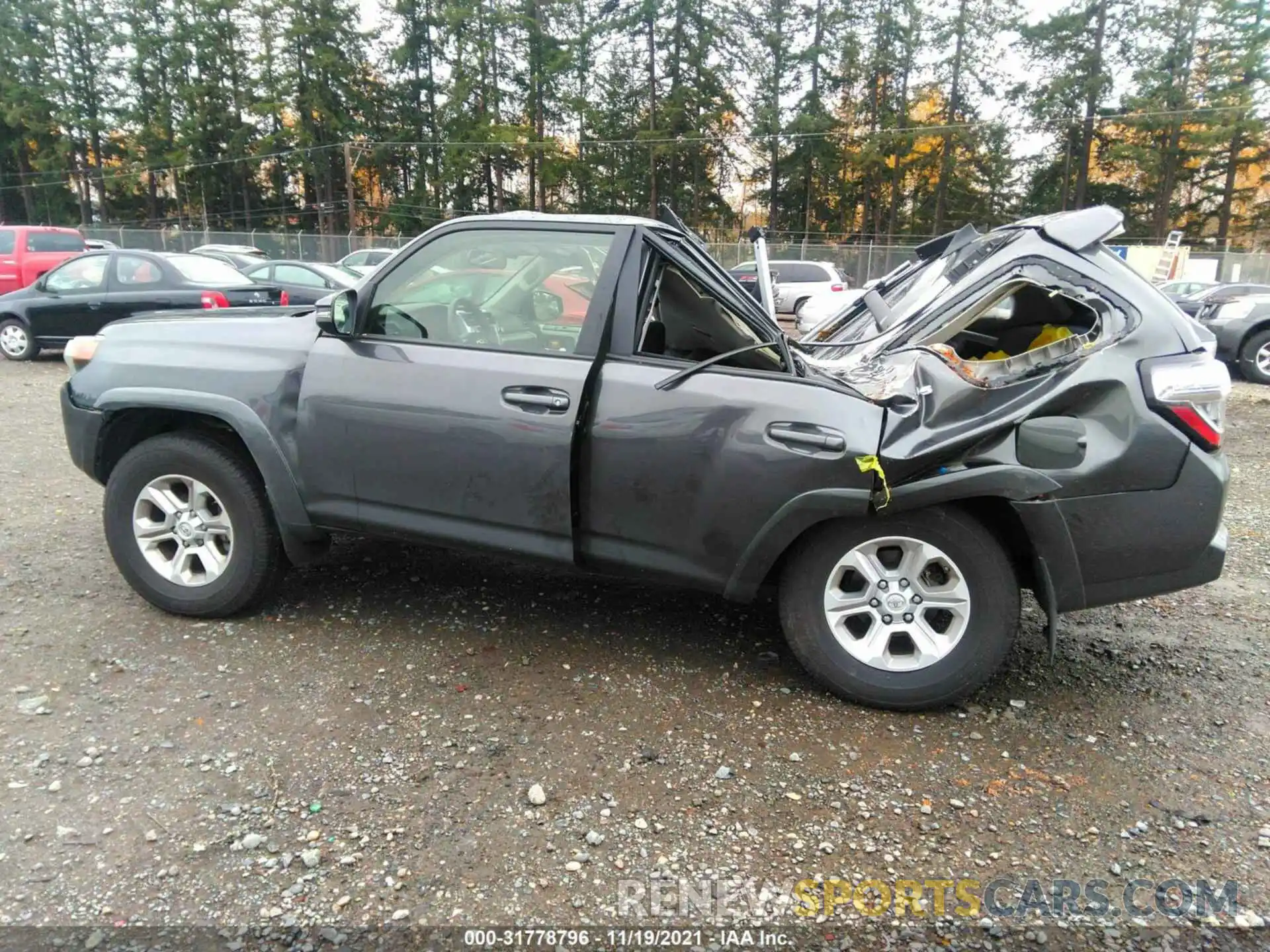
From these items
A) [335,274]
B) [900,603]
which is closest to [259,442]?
[900,603]

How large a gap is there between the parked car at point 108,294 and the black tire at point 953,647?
28.9ft

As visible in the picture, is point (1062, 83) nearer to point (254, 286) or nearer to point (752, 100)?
point (752, 100)

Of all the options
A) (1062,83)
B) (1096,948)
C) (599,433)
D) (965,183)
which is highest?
(1062,83)

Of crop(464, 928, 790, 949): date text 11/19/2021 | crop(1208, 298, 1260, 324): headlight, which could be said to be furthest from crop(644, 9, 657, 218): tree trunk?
crop(464, 928, 790, 949): date text 11/19/2021

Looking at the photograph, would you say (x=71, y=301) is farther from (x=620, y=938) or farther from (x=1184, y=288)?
(x=1184, y=288)

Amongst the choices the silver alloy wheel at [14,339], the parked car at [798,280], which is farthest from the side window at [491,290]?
the parked car at [798,280]

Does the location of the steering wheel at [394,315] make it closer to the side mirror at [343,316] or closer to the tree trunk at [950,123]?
the side mirror at [343,316]

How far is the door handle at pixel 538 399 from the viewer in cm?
305

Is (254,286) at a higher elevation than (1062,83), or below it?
below

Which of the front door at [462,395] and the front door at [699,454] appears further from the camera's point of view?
the front door at [462,395]

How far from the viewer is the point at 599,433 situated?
3.05 meters

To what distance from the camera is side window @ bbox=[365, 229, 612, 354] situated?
128 inches

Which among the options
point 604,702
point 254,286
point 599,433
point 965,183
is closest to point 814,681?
point 604,702

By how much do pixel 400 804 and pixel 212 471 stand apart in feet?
5.85
